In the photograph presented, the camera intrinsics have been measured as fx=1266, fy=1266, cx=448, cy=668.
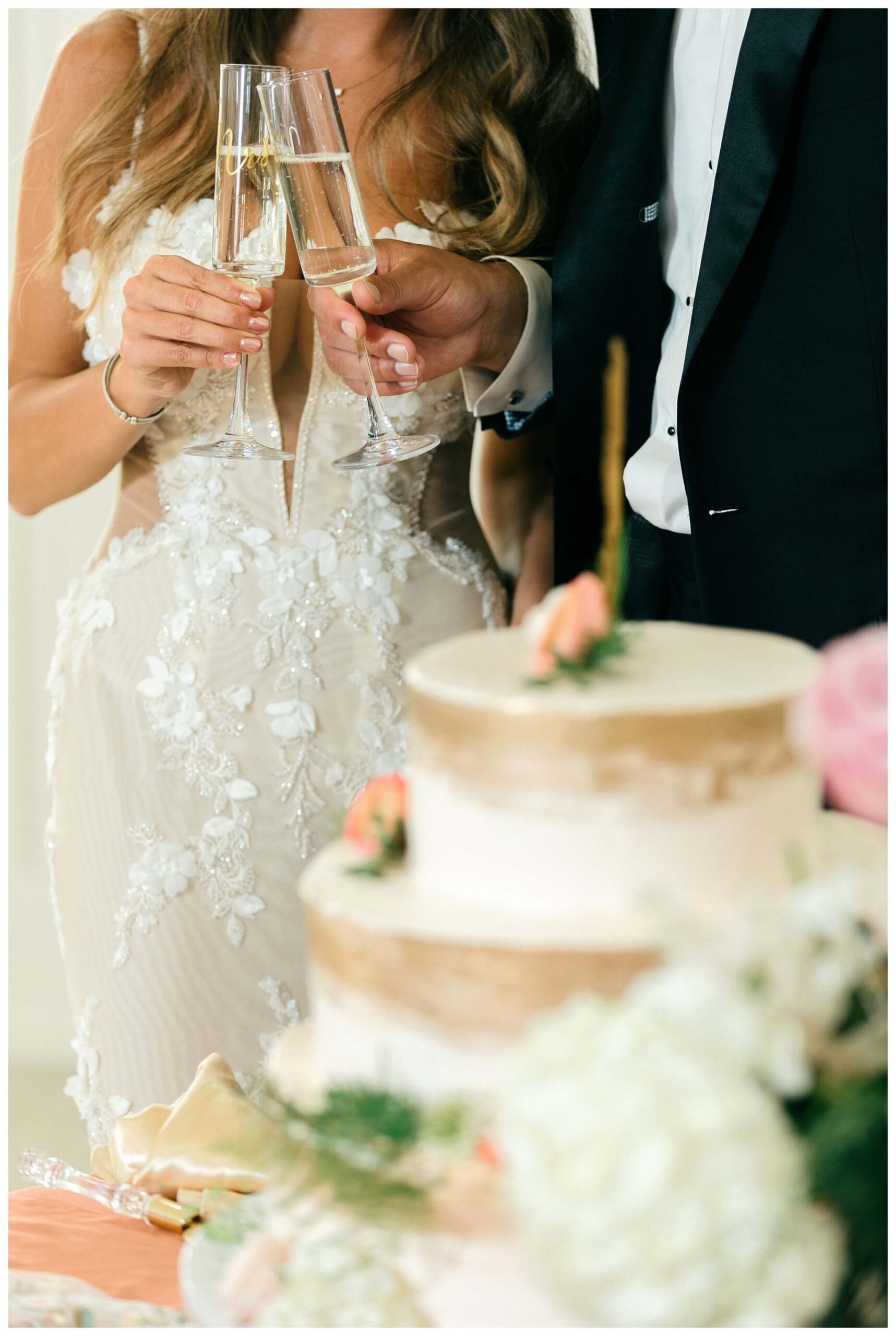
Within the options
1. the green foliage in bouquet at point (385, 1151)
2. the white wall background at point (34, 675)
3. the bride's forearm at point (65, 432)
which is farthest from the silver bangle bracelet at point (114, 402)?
the white wall background at point (34, 675)

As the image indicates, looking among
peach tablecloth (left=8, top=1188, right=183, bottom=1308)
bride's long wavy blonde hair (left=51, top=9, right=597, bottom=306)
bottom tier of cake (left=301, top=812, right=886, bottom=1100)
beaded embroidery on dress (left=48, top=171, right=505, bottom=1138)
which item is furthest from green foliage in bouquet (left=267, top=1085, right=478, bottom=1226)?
bride's long wavy blonde hair (left=51, top=9, right=597, bottom=306)

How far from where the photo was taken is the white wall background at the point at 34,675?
11.4 ft

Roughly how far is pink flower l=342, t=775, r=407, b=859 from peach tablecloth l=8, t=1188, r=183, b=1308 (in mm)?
405

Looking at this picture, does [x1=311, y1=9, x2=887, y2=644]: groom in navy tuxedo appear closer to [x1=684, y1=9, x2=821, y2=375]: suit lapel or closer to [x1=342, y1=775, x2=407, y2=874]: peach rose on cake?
[x1=684, y1=9, x2=821, y2=375]: suit lapel

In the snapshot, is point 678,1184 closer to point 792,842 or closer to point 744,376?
point 792,842

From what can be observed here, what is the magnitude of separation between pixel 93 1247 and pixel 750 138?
4.28ft

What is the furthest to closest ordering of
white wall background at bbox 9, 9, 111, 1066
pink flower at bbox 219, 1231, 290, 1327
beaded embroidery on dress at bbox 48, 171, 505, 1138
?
1. white wall background at bbox 9, 9, 111, 1066
2. beaded embroidery on dress at bbox 48, 171, 505, 1138
3. pink flower at bbox 219, 1231, 290, 1327

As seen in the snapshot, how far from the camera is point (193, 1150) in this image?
1.09 meters

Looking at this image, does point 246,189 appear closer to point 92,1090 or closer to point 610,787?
point 610,787

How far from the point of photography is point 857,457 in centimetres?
147

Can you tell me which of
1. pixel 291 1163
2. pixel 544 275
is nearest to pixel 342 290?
pixel 544 275

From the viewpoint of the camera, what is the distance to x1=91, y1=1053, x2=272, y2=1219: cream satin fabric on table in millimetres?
1078

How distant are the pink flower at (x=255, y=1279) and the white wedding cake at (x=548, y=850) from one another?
0.14 m

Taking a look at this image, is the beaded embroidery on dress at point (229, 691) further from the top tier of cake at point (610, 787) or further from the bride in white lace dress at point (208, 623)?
the top tier of cake at point (610, 787)
